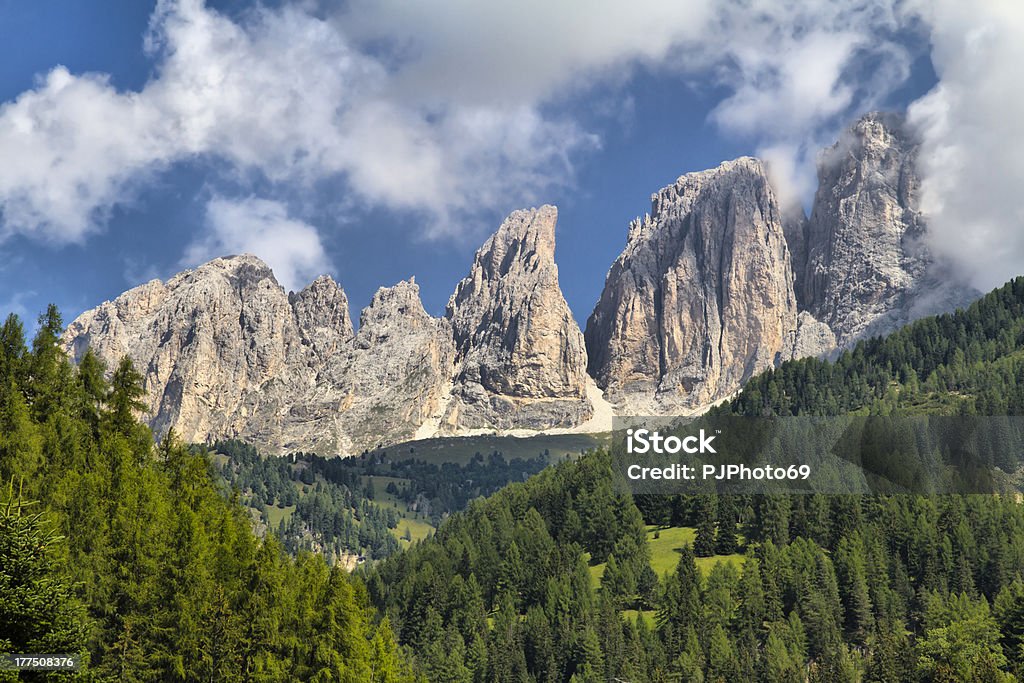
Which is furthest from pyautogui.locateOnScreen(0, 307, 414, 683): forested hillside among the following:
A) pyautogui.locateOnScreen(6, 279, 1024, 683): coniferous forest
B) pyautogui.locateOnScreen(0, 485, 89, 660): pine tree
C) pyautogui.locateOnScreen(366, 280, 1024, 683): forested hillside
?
pyautogui.locateOnScreen(366, 280, 1024, 683): forested hillside

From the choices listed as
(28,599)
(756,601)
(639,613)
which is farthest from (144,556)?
(639,613)

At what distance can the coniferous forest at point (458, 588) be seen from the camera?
4897 cm

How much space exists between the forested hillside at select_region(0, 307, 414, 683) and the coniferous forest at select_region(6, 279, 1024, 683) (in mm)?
128

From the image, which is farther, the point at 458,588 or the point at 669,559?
the point at 669,559

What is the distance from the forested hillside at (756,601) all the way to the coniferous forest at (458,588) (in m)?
0.41

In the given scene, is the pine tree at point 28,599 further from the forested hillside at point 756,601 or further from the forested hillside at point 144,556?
the forested hillside at point 756,601

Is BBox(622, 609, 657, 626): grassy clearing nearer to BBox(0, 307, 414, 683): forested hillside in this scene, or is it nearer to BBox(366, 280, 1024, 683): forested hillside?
BBox(366, 280, 1024, 683): forested hillside

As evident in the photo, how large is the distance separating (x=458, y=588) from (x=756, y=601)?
52.8m

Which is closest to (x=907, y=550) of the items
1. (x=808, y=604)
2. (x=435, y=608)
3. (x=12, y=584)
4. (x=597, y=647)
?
(x=808, y=604)

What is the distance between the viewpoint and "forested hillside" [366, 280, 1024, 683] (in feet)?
461

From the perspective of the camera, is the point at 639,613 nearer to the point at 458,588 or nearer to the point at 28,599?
the point at 458,588

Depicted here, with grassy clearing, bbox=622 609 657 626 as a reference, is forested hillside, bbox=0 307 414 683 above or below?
above

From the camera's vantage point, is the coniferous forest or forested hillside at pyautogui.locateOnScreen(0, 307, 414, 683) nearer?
forested hillside at pyautogui.locateOnScreen(0, 307, 414, 683)

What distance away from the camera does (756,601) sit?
15850 centimetres
